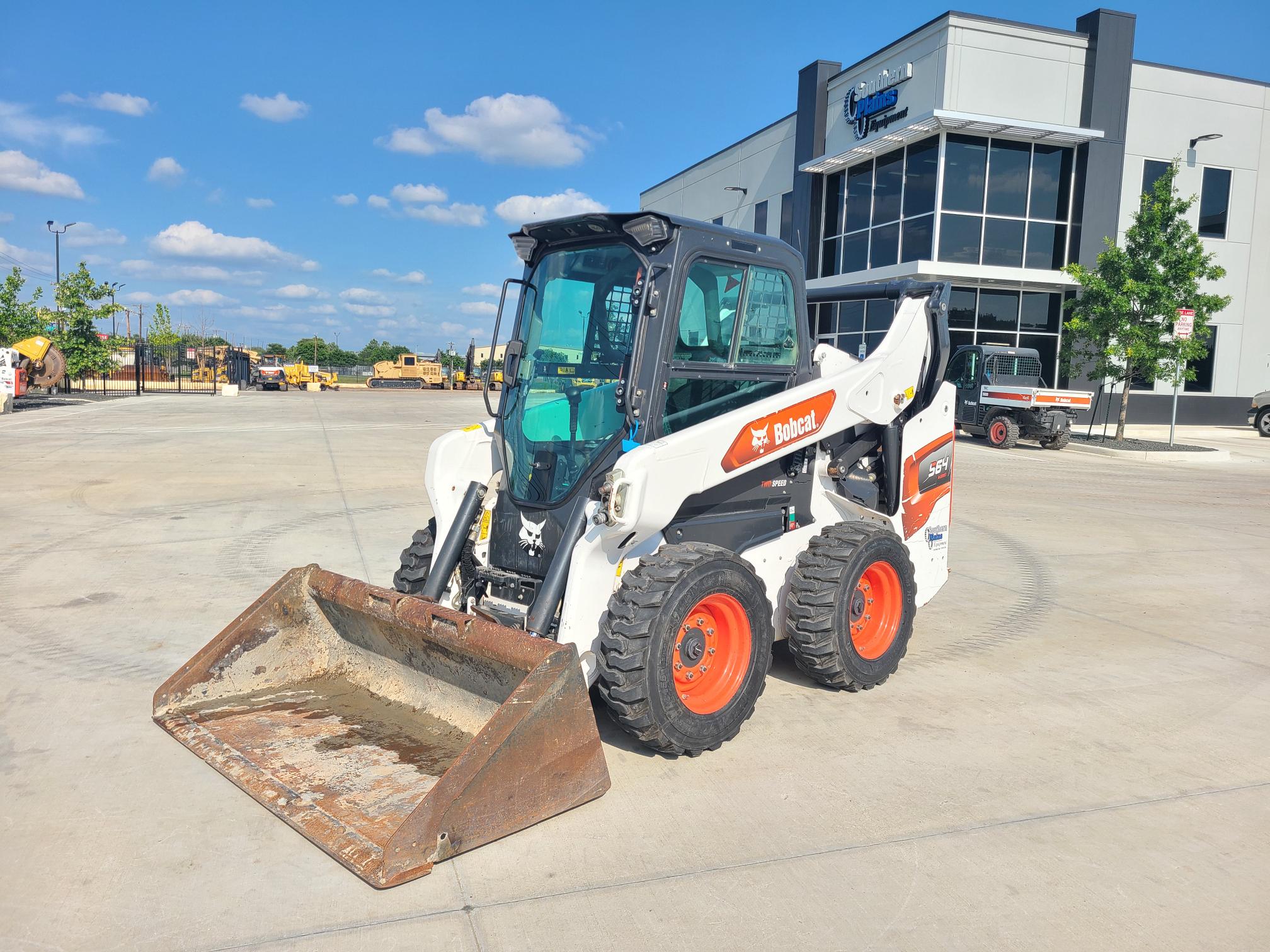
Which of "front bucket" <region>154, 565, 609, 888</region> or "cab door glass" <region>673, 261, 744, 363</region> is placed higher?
"cab door glass" <region>673, 261, 744, 363</region>

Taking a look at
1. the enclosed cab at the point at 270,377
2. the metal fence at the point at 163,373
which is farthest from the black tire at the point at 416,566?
the enclosed cab at the point at 270,377

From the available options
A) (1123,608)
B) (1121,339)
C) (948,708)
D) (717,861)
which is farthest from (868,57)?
(717,861)

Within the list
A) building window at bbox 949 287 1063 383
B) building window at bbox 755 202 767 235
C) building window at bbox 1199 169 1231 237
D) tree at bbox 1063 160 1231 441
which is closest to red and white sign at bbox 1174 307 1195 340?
tree at bbox 1063 160 1231 441

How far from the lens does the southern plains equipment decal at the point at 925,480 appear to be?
19.0 ft

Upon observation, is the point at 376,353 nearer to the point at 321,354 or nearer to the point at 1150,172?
A: the point at 321,354

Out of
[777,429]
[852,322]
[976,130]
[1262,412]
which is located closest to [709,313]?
[777,429]

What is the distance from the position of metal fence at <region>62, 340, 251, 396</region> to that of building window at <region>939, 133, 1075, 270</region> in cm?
2945

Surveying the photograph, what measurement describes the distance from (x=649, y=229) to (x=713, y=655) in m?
2.01

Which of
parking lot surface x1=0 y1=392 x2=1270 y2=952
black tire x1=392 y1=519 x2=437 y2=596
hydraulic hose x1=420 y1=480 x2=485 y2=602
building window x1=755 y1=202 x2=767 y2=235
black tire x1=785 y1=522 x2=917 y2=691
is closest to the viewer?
parking lot surface x1=0 y1=392 x2=1270 y2=952

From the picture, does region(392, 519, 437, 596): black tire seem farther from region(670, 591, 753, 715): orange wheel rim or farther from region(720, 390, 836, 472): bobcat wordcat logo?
region(720, 390, 836, 472): bobcat wordcat logo

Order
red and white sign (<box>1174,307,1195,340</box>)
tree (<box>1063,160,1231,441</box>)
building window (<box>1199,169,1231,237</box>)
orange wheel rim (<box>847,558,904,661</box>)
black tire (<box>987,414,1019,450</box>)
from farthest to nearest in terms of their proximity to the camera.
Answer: building window (<box>1199,169,1231,237</box>), tree (<box>1063,160,1231,441</box>), black tire (<box>987,414,1019,450</box>), red and white sign (<box>1174,307,1195,340</box>), orange wheel rim (<box>847,558,904,661</box>)

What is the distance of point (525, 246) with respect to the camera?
5000 millimetres

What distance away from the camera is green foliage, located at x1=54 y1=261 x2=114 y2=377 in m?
30.4

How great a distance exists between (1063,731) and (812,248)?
26958 millimetres
